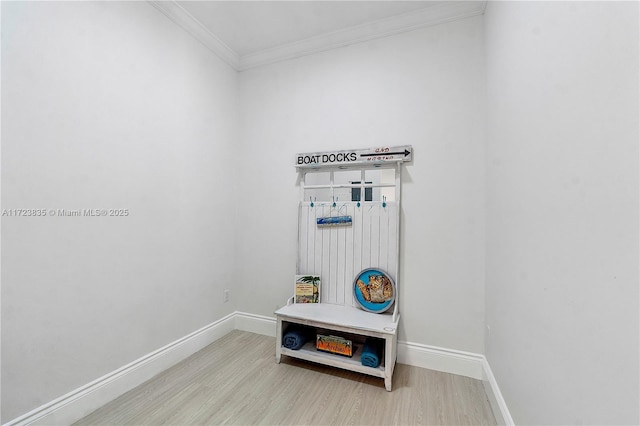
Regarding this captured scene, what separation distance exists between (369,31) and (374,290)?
2.19 m

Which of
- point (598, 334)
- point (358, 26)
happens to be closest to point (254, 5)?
point (358, 26)

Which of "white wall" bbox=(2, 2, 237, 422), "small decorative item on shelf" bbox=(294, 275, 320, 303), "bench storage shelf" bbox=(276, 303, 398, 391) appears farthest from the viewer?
"small decorative item on shelf" bbox=(294, 275, 320, 303)

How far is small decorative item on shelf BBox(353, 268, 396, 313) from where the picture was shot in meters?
2.19

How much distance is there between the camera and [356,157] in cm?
236

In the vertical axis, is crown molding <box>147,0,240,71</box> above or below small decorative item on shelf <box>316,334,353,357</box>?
above

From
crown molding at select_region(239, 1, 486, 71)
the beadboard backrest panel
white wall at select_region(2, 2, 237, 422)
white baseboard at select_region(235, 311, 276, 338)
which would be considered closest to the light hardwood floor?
white wall at select_region(2, 2, 237, 422)

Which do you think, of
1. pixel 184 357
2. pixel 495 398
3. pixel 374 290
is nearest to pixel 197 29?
pixel 374 290

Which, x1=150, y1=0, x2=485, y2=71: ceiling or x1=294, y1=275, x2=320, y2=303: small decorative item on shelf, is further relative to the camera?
x1=294, y1=275, x2=320, y2=303: small decorative item on shelf

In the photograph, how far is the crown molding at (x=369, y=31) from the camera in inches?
82.0

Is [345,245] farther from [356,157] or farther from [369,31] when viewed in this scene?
Answer: [369,31]

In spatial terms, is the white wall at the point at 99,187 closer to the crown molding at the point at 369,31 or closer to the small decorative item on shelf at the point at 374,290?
the crown molding at the point at 369,31

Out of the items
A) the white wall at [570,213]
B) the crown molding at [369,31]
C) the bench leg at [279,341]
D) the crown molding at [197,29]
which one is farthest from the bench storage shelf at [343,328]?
the crown molding at [197,29]

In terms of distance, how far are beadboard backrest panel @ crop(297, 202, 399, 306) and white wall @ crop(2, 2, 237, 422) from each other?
0.93 m

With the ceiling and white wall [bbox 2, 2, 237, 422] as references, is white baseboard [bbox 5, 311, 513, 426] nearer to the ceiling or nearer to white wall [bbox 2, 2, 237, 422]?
white wall [bbox 2, 2, 237, 422]
